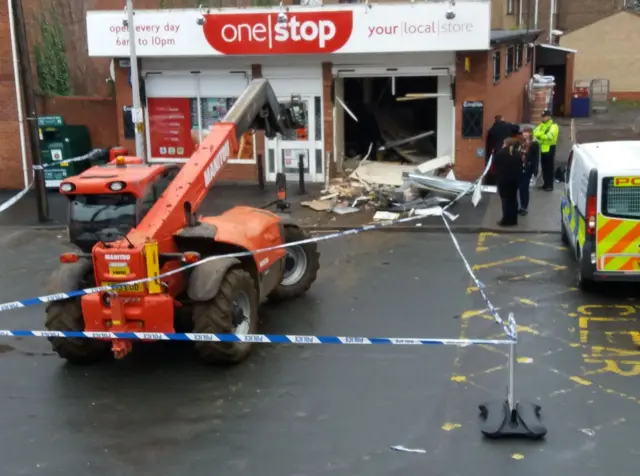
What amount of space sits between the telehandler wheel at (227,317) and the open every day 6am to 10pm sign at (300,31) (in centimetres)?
1043

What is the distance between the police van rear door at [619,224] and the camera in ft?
34.9

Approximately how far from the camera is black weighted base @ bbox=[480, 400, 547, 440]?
7230 millimetres

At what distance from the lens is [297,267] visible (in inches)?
458

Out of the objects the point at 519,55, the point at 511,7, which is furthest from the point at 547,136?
→ the point at 511,7

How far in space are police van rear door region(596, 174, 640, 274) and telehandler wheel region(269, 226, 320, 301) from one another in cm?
388

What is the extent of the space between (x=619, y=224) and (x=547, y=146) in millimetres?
7931

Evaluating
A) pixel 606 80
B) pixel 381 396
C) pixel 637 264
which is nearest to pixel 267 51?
pixel 637 264

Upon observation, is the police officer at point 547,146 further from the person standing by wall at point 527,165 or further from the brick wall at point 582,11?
the brick wall at point 582,11

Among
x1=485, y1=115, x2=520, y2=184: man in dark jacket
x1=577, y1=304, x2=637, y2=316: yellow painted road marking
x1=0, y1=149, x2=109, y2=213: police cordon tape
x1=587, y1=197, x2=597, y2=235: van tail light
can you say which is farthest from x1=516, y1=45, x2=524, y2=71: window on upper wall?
x1=577, y1=304, x2=637, y2=316: yellow painted road marking

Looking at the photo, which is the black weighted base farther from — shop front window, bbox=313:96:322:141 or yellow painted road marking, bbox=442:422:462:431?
shop front window, bbox=313:96:322:141

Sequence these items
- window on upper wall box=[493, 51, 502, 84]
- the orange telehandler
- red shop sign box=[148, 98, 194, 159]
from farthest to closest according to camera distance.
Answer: red shop sign box=[148, 98, 194, 159] < window on upper wall box=[493, 51, 502, 84] < the orange telehandler

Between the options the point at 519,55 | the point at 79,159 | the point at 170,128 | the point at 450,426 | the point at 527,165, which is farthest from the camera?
the point at 519,55

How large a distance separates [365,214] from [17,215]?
789 centimetres

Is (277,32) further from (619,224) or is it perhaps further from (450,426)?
(450,426)
